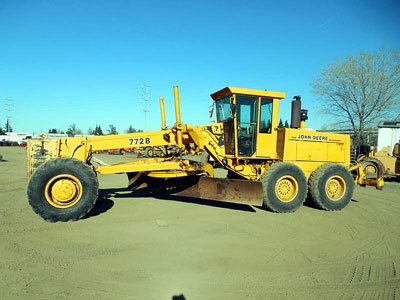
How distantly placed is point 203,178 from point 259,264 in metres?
2.98

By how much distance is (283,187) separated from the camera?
6.75 meters

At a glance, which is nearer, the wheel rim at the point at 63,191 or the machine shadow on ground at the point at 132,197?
the wheel rim at the point at 63,191

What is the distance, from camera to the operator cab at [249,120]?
22.4 ft

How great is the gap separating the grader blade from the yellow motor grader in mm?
22

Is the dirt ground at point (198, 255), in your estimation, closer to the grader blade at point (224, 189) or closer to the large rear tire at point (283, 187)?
the large rear tire at point (283, 187)

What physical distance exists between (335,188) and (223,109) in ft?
11.7

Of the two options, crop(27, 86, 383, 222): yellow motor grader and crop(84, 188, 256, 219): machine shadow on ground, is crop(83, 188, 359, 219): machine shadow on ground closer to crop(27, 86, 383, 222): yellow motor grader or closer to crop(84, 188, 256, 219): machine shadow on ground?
crop(84, 188, 256, 219): machine shadow on ground

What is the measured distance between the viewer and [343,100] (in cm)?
2423

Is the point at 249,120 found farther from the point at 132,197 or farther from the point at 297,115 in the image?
the point at 132,197

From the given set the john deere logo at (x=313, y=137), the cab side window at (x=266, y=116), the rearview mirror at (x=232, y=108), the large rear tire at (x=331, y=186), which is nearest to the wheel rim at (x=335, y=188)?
the large rear tire at (x=331, y=186)

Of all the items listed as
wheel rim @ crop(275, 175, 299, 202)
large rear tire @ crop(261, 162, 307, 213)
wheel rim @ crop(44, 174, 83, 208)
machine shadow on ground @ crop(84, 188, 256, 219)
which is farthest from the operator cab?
wheel rim @ crop(44, 174, 83, 208)

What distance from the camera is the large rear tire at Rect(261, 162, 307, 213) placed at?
6.50 meters

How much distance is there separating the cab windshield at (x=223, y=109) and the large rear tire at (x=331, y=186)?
2688 millimetres

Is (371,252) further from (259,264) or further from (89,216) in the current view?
(89,216)
